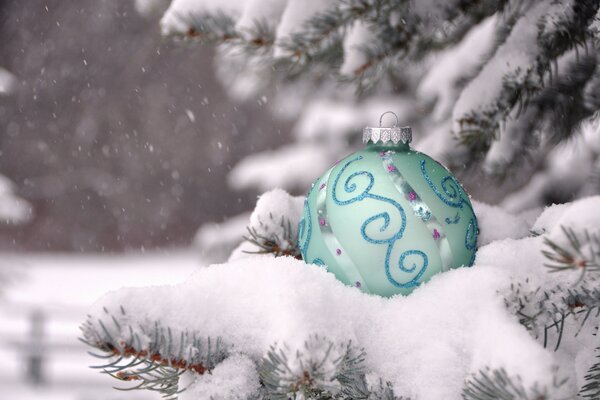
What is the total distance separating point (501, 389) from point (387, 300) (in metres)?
0.36

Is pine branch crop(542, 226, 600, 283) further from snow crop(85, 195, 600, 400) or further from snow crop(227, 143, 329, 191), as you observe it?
snow crop(227, 143, 329, 191)

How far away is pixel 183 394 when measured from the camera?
98cm

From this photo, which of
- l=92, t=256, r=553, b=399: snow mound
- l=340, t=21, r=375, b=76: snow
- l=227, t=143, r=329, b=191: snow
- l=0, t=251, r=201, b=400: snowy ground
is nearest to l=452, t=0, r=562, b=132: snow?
l=340, t=21, r=375, b=76: snow

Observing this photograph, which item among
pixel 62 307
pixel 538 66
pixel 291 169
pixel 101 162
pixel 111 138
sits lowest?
pixel 538 66

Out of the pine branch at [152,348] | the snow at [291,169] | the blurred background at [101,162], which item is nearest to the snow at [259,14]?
the pine branch at [152,348]

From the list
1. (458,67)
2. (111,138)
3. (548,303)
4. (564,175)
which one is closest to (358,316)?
(548,303)

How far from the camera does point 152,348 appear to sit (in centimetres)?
90

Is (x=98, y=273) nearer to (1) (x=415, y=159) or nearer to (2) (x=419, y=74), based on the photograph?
(2) (x=419, y=74)

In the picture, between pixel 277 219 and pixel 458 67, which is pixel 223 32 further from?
pixel 458 67

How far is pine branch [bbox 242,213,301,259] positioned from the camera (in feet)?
4.68

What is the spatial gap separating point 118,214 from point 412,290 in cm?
1493

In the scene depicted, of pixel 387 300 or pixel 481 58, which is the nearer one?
pixel 387 300

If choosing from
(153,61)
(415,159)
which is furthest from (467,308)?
(153,61)

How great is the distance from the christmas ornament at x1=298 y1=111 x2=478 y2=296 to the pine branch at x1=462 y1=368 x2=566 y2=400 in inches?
12.7
